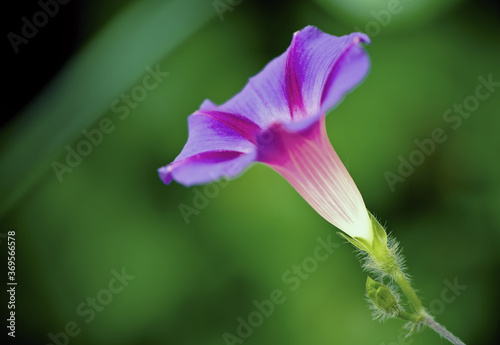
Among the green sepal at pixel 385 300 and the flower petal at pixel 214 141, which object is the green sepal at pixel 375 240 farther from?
the flower petal at pixel 214 141

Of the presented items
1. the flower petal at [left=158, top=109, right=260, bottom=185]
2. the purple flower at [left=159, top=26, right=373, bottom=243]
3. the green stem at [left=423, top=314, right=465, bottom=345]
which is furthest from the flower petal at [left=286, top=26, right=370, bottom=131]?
the green stem at [left=423, top=314, right=465, bottom=345]

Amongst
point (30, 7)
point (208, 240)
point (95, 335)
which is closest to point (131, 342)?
point (95, 335)

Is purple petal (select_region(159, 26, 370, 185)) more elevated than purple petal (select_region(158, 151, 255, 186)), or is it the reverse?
purple petal (select_region(159, 26, 370, 185))

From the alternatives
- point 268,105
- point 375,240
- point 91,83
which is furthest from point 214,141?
point 91,83

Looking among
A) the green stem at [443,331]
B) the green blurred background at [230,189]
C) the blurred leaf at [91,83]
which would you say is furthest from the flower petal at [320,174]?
the blurred leaf at [91,83]

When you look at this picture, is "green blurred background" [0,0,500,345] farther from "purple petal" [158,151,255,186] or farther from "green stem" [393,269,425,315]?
"purple petal" [158,151,255,186]

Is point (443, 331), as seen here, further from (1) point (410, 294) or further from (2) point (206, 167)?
(2) point (206, 167)
